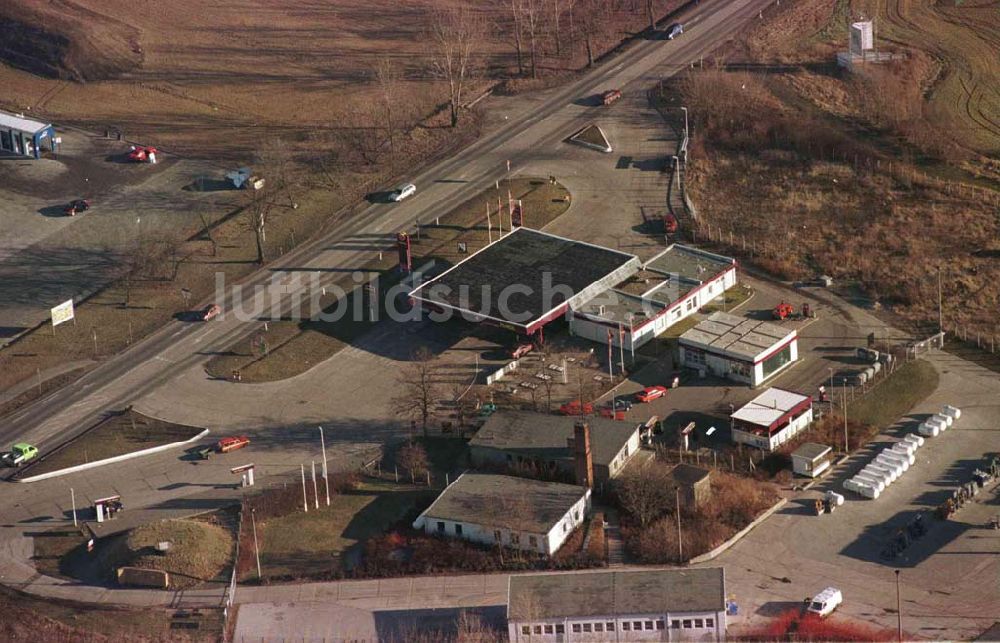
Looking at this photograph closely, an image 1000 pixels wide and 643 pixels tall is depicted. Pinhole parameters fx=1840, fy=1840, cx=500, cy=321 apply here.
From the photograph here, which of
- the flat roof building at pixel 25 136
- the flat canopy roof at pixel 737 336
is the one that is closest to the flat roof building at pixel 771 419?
the flat canopy roof at pixel 737 336

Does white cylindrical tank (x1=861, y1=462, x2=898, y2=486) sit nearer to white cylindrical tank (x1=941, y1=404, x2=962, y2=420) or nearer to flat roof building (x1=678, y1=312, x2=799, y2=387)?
white cylindrical tank (x1=941, y1=404, x2=962, y2=420)

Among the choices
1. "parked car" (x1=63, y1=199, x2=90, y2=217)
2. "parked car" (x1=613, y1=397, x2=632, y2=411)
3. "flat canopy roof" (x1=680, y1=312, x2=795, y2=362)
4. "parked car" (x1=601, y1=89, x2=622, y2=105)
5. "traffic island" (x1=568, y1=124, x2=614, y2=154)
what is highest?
"parked car" (x1=601, y1=89, x2=622, y2=105)

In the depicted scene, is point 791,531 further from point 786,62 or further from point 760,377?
point 786,62

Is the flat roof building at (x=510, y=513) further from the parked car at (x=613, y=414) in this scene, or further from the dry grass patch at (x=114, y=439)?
the dry grass patch at (x=114, y=439)

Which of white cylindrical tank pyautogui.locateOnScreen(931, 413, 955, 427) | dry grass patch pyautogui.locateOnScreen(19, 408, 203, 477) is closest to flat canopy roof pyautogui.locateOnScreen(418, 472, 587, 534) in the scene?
dry grass patch pyautogui.locateOnScreen(19, 408, 203, 477)

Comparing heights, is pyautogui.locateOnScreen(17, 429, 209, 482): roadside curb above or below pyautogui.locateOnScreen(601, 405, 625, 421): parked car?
above

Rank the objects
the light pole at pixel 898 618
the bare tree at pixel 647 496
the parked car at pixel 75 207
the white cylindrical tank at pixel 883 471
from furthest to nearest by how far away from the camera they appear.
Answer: the parked car at pixel 75 207, the white cylindrical tank at pixel 883 471, the bare tree at pixel 647 496, the light pole at pixel 898 618
